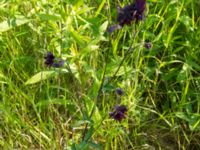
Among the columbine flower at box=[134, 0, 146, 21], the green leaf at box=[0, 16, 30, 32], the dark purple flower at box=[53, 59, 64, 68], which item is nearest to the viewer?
the columbine flower at box=[134, 0, 146, 21]

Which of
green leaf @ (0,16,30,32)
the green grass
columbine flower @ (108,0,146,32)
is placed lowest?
the green grass

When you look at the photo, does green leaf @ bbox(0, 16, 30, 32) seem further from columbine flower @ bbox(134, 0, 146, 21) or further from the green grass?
columbine flower @ bbox(134, 0, 146, 21)

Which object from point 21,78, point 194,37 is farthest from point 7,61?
point 194,37

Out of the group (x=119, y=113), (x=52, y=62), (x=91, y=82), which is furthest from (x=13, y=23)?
(x=119, y=113)

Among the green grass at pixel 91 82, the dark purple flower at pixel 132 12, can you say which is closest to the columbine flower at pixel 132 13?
the dark purple flower at pixel 132 12

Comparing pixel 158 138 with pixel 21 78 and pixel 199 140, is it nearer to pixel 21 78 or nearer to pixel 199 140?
pixel 199 140

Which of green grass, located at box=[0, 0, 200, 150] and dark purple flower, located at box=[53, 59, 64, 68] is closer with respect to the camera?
dark purple flower, located at box=[53, 59, 64, 68]

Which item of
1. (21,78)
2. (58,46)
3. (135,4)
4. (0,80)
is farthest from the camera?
(21,78)

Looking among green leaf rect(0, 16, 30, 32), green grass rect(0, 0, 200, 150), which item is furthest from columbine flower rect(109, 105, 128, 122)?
green leaf rect(0, 16, 30, 32)

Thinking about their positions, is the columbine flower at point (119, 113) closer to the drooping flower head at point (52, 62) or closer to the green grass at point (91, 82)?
the green grass at point (91, 82)
